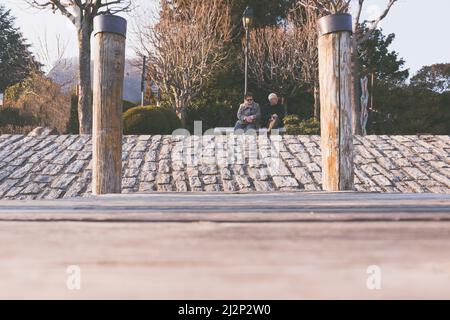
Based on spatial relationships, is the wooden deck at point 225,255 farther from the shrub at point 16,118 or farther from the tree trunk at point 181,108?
the tree trunk at point 181,108

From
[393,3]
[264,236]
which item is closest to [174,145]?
[264,236]

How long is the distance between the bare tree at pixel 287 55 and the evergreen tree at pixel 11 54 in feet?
42.6

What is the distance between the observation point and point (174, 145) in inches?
322

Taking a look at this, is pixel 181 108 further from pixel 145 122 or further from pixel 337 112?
pixel 337 112

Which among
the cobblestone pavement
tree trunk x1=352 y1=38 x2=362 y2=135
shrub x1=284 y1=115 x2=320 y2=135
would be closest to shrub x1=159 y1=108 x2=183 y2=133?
shrub x1=284 y1=115 x2=320 y2=135

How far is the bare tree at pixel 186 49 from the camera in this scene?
20.7 m

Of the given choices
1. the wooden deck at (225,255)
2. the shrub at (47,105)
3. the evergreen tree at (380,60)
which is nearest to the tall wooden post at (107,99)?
the wooden deck at (225,255)

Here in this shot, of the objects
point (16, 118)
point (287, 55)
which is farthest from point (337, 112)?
point (287, 55)

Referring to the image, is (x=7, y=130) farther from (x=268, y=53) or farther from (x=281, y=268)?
(x=281, y=268)

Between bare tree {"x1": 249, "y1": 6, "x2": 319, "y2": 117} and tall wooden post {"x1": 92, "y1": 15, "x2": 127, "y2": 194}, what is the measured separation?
58.3ft

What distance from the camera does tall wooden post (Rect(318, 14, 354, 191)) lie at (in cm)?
410

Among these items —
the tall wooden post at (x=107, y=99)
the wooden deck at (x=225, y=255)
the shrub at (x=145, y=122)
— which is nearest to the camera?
the wooden deck at (x=225, y=255)

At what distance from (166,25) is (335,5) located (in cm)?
855

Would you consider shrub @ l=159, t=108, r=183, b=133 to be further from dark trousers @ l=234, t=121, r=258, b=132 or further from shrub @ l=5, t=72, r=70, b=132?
shrub @ l=5, t=72, r=70, b=132
